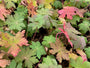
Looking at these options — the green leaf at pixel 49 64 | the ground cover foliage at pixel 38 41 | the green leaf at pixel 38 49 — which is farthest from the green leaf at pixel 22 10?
the green leaf at pixel 49 64

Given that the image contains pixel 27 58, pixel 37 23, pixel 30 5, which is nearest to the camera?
pixel 27 58

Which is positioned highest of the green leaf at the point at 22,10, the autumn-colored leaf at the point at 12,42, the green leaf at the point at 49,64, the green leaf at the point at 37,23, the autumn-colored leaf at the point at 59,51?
the green leaf at the point at 22,10

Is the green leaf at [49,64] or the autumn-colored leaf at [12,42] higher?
the autumn-colored leaf at [12,42]

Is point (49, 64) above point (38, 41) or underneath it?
underneath

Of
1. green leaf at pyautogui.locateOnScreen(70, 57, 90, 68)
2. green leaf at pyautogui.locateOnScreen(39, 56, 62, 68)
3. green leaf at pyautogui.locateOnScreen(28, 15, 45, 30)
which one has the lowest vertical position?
green leaf at pyautogui.locateOnScreen(70, 57, 90, 68)

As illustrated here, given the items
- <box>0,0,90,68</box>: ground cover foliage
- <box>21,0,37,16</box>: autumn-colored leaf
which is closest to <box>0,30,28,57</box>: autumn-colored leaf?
<box>0,0,90,68</box>: ground cover foliage

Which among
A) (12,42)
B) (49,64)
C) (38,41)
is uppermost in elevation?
(12,42)

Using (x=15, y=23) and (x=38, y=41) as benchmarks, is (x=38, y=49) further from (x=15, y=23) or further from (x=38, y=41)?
→ (x=15, y=23)

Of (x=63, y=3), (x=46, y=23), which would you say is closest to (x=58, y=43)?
(x=46, y=23)

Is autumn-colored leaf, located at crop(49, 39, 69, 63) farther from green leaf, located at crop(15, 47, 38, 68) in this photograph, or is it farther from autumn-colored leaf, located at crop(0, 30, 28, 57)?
autumn-colored leaf, located at crop(0, 30, 28, 57)

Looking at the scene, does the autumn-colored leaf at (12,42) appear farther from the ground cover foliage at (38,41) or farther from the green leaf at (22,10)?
the green leaf at (22,10)

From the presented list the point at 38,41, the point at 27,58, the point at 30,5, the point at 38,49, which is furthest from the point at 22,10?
the point at 27,58

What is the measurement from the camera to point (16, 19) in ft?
5.64

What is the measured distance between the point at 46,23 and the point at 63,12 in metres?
0.61
